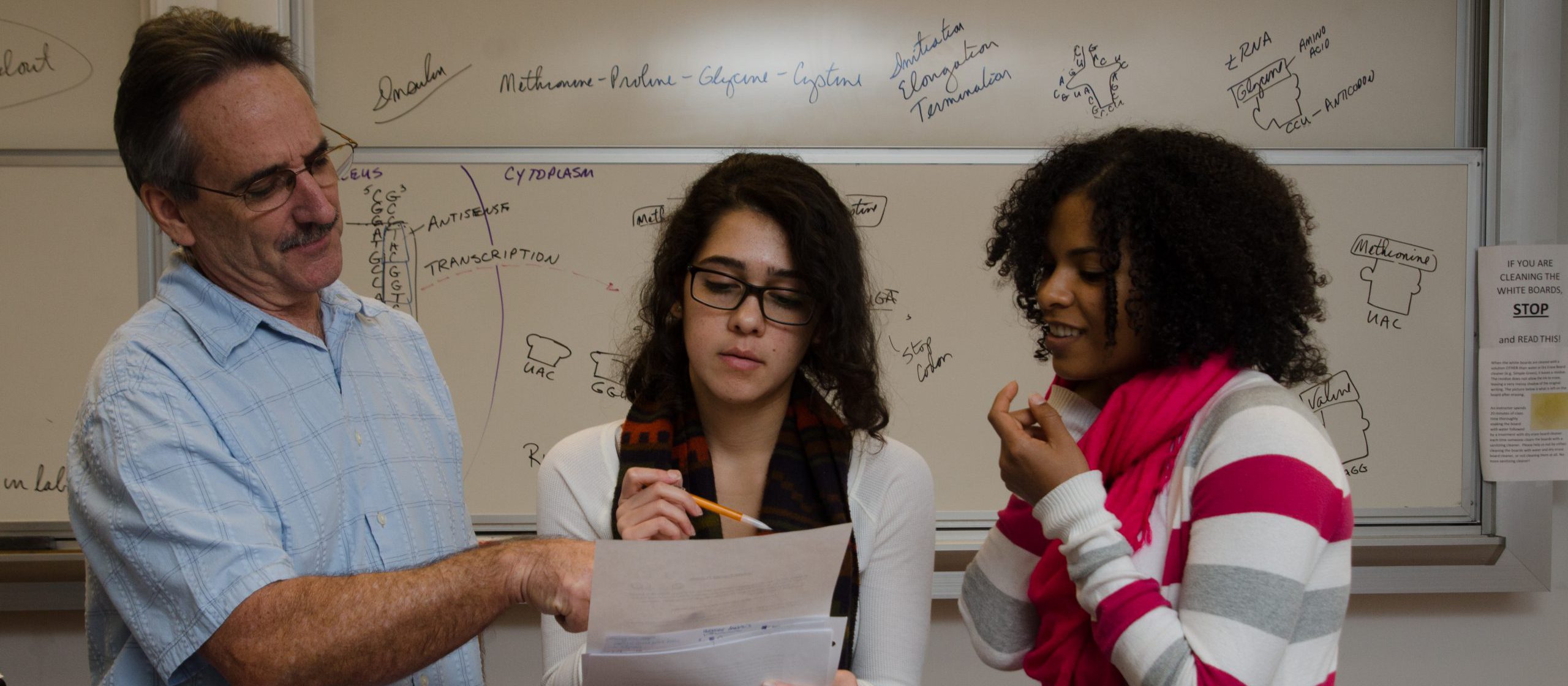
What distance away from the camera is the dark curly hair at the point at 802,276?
→ 1.38 metres

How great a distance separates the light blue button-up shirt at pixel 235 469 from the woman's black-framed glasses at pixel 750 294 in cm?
47

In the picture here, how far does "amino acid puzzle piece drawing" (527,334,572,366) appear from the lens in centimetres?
245

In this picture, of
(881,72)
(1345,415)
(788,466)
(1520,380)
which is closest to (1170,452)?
(788,466)

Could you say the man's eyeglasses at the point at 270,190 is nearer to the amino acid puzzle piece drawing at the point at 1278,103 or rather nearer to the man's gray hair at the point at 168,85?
the man's gray hair at the point at 168,85

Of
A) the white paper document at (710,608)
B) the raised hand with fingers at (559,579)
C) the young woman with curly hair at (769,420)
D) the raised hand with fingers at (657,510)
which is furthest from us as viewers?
the young woman with curly hair at (769,420)

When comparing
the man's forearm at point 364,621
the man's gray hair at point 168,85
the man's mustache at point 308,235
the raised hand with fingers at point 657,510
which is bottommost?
the man's forearm at point 364,621

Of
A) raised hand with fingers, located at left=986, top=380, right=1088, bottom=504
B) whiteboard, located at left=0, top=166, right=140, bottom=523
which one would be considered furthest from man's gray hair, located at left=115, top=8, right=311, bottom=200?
whiteboard, located at left=0, top=166, right=140, bottom=523

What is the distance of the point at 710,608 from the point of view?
1010 mm

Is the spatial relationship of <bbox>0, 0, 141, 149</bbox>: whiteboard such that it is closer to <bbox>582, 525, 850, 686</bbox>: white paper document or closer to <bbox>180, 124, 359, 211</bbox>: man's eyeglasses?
<bbox>180, 124, 359, 211</bbox>: man's eyeglasses

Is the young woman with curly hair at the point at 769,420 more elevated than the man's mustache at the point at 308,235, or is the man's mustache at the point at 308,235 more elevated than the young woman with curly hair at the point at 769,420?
the man's mustache at the point at 308,235

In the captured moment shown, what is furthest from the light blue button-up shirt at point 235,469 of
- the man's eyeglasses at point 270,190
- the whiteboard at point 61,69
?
the whiteboard at point 61,69

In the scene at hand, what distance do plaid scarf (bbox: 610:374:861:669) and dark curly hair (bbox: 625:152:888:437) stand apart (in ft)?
0.14

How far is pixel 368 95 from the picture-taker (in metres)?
2.44

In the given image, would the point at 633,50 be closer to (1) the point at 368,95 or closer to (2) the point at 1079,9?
(1) the point at 368,95
